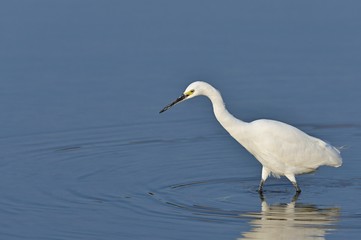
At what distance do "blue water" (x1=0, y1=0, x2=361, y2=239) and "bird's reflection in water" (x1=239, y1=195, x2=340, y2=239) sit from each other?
2cm

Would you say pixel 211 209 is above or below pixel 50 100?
below

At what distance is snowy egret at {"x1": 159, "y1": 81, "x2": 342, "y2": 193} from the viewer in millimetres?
13469

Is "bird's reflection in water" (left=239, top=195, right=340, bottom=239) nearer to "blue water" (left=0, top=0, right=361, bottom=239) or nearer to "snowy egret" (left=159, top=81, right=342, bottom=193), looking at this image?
"blue water" (left=0, top=0, right=361, bottom=239)

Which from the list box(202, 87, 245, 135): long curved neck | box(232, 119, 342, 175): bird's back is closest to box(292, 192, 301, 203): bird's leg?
box(232, 119, 342, 175): bird's back

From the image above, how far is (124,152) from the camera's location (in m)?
14.7

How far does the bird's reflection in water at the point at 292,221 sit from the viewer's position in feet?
37.5

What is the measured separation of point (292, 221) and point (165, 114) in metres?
4.44

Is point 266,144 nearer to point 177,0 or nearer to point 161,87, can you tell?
point 161,87

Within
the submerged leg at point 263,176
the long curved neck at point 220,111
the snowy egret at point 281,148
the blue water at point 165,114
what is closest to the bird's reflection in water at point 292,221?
the blue water at point 165,114

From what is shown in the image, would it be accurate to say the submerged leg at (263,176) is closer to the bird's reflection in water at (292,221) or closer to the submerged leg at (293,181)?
the submerged leg at (293,181)

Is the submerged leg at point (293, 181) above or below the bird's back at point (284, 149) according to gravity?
below

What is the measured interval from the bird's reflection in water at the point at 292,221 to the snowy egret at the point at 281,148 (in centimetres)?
78

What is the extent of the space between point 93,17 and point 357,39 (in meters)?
4.73

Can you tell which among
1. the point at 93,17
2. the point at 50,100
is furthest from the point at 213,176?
the point at 93,17
